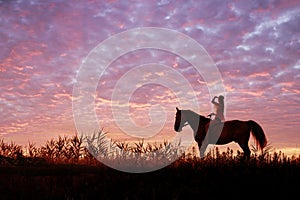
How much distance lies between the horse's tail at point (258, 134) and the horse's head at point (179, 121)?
3612 millimetres

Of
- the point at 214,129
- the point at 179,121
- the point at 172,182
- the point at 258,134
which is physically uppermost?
the point at 179,121

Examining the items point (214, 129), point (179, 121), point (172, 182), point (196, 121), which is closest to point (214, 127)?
point (214, 129)

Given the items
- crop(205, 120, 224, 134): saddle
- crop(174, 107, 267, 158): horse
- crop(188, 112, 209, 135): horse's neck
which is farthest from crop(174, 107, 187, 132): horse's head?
crop(205, 120, 224, 134): saddle

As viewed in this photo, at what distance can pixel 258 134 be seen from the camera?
18859 millimetres

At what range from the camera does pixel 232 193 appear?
7539mm

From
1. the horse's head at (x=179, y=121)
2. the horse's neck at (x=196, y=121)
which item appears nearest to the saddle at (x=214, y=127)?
Result: the horse's neck at (x=196, y=121)

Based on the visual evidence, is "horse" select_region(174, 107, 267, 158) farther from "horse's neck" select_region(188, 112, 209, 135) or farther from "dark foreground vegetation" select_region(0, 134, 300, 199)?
"dark foreground vegetation" select_region(0, 134, 300, 199)

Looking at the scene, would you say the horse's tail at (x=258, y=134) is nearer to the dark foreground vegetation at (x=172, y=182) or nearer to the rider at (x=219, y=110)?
the rider at (x=219, y=110)

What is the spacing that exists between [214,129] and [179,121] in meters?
1.96

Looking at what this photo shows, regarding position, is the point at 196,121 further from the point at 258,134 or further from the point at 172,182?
the point at 172,182

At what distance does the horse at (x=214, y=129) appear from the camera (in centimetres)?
1936

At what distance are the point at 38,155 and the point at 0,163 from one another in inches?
88.5

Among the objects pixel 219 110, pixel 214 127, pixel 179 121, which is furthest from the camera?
pixel 179 121

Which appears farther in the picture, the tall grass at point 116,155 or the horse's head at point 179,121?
the horse's head at point 179,121
